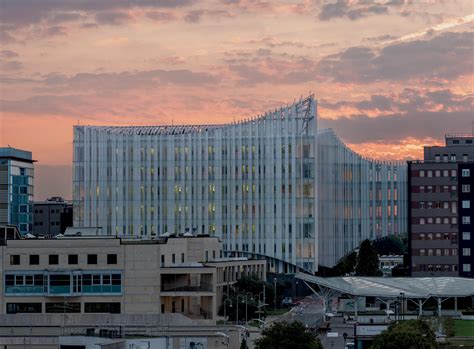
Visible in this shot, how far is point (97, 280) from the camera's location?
125 m

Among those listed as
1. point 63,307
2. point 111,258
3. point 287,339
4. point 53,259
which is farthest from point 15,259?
point 287,339

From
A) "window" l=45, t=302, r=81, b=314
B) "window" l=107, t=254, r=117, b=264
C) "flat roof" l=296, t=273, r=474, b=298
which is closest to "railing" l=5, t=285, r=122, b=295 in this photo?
→ "window" l=45, t=302, r=81, b=314

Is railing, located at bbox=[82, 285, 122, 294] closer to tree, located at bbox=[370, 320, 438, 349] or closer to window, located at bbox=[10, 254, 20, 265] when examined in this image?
window, located at bbox=[10, 254, 20, 265]

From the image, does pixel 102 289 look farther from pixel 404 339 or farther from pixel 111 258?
pixel 404 339

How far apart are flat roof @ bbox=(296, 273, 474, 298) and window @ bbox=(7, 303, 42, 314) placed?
148ft

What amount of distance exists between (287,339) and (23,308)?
3618 centimetres

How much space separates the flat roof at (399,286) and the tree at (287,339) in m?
53.8

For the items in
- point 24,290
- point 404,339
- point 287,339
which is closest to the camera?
point 404,339

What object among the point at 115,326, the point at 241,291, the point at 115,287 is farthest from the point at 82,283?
the point at 241,291

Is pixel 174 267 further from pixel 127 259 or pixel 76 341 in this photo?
pixel 76 341

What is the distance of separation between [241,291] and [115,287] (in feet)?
121

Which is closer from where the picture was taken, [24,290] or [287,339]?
[287,339]

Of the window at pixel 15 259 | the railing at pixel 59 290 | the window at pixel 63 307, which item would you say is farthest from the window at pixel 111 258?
the window at pixel 15 259

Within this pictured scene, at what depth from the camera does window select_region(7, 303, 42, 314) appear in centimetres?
12512
